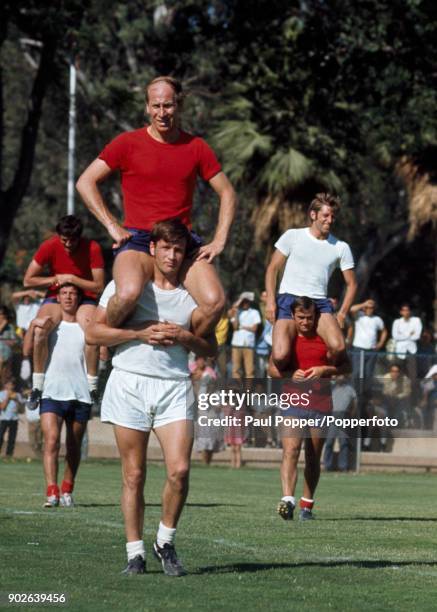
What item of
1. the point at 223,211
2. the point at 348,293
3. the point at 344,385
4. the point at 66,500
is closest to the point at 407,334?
the point at 344,385

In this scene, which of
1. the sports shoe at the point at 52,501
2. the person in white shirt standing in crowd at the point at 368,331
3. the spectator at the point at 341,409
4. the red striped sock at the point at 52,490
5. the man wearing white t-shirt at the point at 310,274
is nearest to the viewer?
the man wearing white t-shirt at the point at 310,274

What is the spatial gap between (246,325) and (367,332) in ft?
6.61

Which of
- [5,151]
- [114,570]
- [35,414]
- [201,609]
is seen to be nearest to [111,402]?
[114,570]

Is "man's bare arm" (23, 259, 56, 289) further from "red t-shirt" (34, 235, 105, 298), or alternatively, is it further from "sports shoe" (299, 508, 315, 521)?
"sports shoe" (299, 508, 315, 521)

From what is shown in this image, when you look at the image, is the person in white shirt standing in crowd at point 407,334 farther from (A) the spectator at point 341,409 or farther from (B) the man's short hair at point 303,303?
(B) the man's short hair at point 303,303

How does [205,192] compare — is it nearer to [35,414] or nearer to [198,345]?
[35,414]

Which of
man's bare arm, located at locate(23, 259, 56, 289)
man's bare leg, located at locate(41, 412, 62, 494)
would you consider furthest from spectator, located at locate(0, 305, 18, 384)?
man's bare leg, located at locate(41, 412, 62, 494)

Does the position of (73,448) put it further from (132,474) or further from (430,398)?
(430,398)

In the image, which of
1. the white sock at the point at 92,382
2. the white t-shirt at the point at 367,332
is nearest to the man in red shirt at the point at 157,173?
the white sock at the point at 92,382

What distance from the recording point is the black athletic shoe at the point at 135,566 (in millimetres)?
8125

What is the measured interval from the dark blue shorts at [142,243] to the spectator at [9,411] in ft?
46.1

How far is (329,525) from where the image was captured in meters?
11.7

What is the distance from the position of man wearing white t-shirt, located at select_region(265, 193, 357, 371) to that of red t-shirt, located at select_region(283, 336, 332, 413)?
7 cm

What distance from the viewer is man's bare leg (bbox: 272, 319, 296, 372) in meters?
12.3
